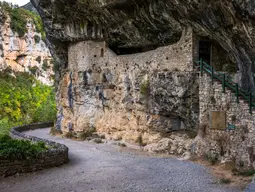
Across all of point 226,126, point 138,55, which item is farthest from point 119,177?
point 138,55

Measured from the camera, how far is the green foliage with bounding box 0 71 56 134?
4113cm

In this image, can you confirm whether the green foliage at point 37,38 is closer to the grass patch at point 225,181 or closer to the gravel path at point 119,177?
the gravel path at point 119,177

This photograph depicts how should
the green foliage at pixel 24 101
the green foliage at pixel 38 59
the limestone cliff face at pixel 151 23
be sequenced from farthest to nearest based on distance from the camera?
the green foliage at pixel 38 59
the green foliage at pixel 24 101
the limestone cliff face at pixel 151 23

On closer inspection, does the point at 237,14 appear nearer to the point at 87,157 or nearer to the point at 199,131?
the point at 199,131

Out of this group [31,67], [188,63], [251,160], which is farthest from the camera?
[31,67]

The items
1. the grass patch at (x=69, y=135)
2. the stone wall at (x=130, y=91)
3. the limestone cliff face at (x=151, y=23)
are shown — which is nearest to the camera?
the limestone cliff face at (x=151, y=23)

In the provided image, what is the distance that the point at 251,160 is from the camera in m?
11.2

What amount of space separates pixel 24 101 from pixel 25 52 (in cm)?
1780

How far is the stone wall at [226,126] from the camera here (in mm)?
11477

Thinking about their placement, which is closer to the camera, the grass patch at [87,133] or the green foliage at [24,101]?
the grass patch at [87,133]

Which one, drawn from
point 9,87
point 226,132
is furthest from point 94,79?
point 9,87

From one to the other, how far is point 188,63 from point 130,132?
242 inches

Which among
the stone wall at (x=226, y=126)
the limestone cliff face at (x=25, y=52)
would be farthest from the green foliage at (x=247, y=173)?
the limestone cliff face at (x=25, y=52)

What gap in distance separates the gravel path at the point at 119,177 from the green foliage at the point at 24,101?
2305 centimetres
